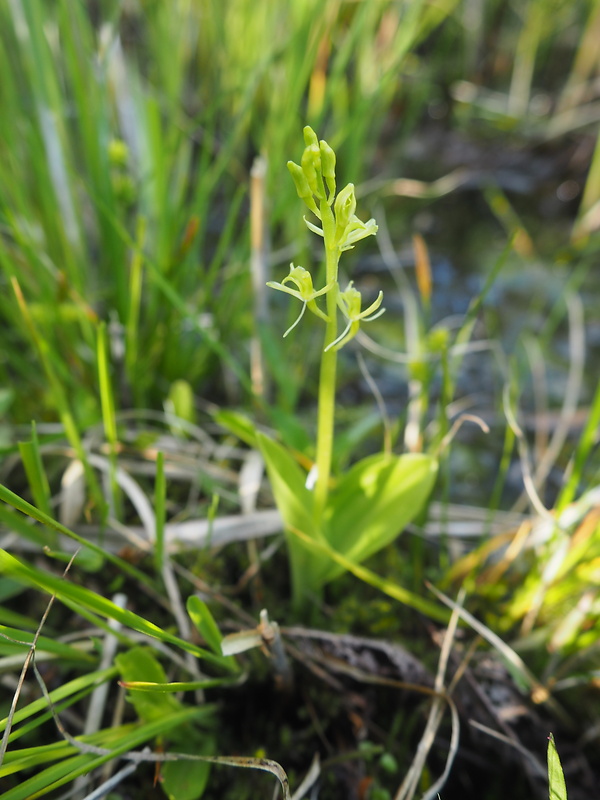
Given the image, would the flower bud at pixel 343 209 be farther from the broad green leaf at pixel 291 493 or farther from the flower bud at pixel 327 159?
the broad green leaf at pixel 291 493

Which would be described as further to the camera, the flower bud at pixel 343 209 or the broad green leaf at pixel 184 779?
the broad green leaf at pixel 184 779

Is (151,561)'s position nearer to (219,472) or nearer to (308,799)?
(219,472)

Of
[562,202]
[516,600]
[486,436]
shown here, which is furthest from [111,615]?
[562,202]

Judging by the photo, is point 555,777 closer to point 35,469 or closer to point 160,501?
point 160,501

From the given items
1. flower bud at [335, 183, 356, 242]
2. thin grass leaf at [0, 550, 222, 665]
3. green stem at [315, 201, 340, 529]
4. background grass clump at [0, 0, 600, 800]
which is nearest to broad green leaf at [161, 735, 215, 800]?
background grass clump at [0, 0, 600, 800]

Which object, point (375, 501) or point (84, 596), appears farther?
point (375, 501)

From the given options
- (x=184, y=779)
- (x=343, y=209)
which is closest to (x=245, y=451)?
(x=184, y=779)

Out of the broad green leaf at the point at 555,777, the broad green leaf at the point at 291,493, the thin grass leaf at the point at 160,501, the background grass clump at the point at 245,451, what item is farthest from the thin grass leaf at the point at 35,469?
the broad green leaf at the point at 555,777
